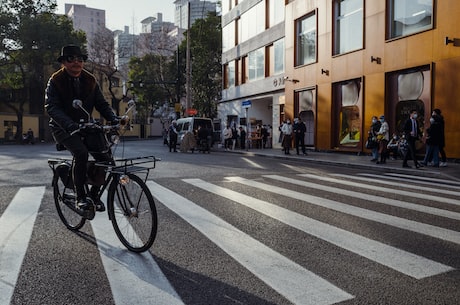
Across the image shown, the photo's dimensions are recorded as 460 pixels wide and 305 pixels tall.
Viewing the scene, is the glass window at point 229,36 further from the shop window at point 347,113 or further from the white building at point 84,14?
the white building at point 84,14

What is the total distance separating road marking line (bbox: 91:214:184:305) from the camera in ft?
9.54

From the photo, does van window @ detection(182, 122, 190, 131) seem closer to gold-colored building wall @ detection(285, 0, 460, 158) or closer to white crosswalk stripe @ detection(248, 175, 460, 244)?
gold-colored building wall @ detection(285, 0, 460, 158)

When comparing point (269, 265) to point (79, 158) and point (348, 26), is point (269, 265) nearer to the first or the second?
point (79, 158)

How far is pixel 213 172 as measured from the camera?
10.9m

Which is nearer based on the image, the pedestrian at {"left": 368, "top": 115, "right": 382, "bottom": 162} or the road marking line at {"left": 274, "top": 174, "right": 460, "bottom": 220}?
the road marking line at {"left": 274, "top": 174, "right": 460, "bottom": 220}

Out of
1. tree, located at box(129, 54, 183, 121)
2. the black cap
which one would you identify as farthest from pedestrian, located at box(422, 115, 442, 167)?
tree, located at box(129, 54, 183, 121)

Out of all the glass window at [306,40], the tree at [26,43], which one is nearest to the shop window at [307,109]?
the glass window at [306,40]

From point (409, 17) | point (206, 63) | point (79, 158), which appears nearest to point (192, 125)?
point (409, 17)

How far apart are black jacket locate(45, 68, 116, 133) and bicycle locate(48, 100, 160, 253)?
188mm

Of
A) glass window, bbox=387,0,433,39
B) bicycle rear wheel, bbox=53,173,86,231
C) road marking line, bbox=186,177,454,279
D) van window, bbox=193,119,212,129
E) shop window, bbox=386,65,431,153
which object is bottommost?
road marking line, bbox=186,177,454,279

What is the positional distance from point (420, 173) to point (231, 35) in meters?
25.0

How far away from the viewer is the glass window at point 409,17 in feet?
49.8

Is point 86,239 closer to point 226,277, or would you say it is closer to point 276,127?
point 226,277

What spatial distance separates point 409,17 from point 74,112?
15.1 metres
